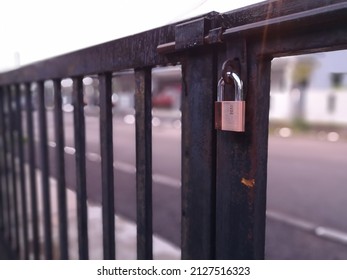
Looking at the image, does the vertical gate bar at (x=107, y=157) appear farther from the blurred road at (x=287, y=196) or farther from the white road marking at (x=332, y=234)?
the white road marking at (x=332, y=234)

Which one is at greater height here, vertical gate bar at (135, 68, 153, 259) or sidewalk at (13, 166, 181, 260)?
vertical gate bar at (135, 68, 153, 259)

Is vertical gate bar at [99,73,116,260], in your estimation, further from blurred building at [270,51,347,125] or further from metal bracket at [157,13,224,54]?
blurred building at [270,51,347,125]

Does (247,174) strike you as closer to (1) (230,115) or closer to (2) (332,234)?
(1) (230,115)

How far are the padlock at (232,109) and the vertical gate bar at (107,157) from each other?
491 millimetres

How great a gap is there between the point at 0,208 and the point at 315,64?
52.5ft

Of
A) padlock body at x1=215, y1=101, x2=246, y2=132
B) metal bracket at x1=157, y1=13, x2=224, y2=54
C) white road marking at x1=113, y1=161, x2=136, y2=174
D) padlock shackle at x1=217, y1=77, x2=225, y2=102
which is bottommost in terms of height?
white road marking at x1=113, y1=161, x2=136, y2=174

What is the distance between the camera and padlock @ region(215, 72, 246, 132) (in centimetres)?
76

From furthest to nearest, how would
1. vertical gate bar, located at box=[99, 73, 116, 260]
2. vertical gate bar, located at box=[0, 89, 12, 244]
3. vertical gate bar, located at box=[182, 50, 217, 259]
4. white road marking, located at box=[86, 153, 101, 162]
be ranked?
white road marking, located at box=[86, 153, 101, 162], vertical gate bar, located at box=[0, 89, 12, 244], vertical gate bar, located at box=[99, 73, 116, 260], vertical gate bar, located at box=[182, 50, 217, 259]

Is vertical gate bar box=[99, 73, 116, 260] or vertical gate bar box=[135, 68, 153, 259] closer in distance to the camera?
vertical gate bar box=[135, 68, 153, 259]

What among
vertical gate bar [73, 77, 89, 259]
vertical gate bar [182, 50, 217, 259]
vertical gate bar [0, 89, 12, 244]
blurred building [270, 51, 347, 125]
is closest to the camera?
vertical gate bar [182, 50, 217, 259]

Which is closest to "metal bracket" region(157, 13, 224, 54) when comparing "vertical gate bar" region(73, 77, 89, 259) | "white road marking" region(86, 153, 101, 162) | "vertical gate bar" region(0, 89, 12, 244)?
"vertical gate bar" region(73, 77, 89, 259)

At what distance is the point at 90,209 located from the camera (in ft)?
12.2
